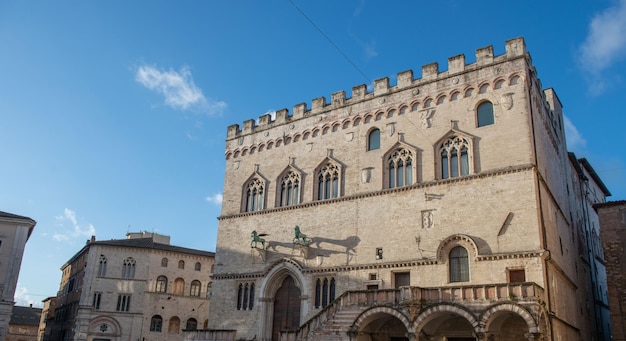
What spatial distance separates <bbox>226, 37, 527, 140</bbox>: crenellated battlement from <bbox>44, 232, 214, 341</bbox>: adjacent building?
57.5 feet

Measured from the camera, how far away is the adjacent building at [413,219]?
21328 millimetres

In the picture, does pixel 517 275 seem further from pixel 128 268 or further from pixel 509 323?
pixel 128 268

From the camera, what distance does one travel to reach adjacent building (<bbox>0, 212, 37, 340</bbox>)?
3588 cm

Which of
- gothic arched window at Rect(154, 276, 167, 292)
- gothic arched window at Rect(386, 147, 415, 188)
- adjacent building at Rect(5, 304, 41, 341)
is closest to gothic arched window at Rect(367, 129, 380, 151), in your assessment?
gothic arched window at Rect(386, 147, 415, 188)

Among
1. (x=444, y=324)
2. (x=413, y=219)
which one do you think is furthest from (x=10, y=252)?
(x=444, y=324)

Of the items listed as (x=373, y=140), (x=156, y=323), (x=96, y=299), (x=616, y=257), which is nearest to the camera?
(x=616, y=257)

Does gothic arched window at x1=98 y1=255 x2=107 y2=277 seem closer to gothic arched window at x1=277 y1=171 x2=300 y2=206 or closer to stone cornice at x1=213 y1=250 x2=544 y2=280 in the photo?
stone cornice at x1=213 y1=250 x2=544 y2=280

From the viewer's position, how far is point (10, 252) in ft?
122

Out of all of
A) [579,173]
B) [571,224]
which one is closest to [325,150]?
[571,224]

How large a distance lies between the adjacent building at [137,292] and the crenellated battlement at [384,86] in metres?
17.5

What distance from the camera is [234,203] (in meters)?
32.3

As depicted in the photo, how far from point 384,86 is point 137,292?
94.0 ft

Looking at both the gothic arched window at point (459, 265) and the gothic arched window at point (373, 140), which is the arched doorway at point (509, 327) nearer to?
the gothic arched window at point (459, 265)

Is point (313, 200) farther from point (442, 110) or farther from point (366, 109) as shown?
point (442, 110)
